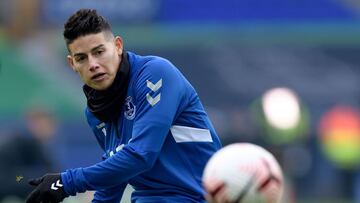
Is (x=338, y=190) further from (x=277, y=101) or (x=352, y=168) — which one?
(x=277, y=101)

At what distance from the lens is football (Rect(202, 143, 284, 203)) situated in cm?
686

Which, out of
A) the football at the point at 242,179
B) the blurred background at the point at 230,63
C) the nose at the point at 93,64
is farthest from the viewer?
the blurred background at the point at 230,63

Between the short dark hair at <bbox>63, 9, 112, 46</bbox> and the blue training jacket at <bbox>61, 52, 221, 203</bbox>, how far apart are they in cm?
39

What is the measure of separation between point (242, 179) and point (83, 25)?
5.32ft

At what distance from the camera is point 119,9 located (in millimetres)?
26094

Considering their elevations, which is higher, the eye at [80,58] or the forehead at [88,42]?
the forehead at [88,42]

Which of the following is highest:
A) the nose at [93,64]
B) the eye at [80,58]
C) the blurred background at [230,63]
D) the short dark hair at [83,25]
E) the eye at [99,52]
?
the short dark hair at [83,25]

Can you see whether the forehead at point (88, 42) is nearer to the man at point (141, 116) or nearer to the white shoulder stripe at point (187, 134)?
the man at point (141, 116)

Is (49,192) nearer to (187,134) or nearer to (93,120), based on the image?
(93,120)

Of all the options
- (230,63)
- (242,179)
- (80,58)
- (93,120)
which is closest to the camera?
(242,179)

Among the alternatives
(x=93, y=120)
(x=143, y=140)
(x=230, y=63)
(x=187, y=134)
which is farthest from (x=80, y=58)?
(x=230, y=63)

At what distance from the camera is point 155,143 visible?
746 centimetres

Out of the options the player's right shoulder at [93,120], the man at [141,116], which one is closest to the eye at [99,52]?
the man at [141,116]

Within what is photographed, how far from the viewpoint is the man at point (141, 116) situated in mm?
7477
